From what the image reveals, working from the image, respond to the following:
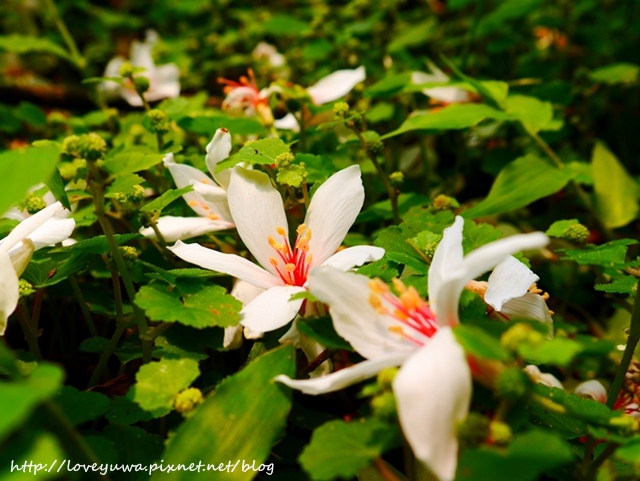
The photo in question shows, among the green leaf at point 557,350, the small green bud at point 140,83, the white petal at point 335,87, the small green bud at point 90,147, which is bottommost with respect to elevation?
the white petal at point 335,87

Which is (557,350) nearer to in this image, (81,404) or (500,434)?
(500,434)

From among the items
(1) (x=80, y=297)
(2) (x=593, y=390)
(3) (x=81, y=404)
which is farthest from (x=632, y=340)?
(1) (x=80, y=297)

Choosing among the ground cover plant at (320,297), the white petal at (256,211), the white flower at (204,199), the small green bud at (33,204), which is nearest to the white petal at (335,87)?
the ground cover plant at (320,297)

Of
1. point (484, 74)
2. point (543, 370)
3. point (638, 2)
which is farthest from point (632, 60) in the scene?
point (543, 370)

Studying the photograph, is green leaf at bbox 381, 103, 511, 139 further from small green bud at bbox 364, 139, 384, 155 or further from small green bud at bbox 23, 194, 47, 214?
small green bud at bbox 23, 194, 47, 214

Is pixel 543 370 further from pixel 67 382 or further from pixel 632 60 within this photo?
pixel 632 60

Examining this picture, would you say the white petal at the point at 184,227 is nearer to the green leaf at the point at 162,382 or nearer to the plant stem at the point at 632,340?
the green leaf at the point at 162,382
